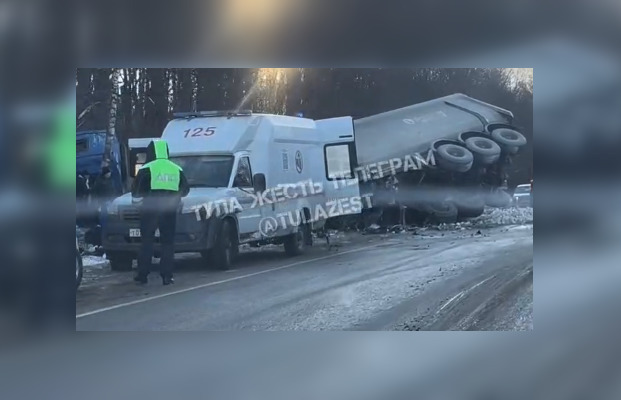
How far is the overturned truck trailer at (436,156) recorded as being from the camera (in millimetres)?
3422

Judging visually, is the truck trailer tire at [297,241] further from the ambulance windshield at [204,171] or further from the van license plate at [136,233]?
the van license plate at [136,233]

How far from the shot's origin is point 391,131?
3.45 m

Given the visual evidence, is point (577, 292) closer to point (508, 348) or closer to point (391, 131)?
point (508, 348)

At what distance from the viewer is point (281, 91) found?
11.0 ft

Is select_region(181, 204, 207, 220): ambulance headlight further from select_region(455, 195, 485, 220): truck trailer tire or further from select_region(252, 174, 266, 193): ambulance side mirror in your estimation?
select_region(455, 195, 485, 220): truck trailer tire

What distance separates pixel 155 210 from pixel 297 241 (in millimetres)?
768

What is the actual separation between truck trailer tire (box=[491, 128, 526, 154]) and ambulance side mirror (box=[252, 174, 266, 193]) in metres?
1.29

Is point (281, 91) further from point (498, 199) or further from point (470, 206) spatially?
point (498, 199)

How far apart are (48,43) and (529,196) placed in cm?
262

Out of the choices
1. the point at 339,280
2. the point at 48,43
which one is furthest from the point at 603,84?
the point at 48,43

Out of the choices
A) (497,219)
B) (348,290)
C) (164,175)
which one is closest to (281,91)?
(164,175)

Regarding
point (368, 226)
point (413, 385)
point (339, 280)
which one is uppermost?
point (368, 226)

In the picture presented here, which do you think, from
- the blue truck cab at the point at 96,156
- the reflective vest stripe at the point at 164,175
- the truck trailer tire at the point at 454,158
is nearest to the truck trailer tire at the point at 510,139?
the truck trailer tire at the point at 454,158

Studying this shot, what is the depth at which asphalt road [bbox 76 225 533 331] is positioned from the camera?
3322 mm
